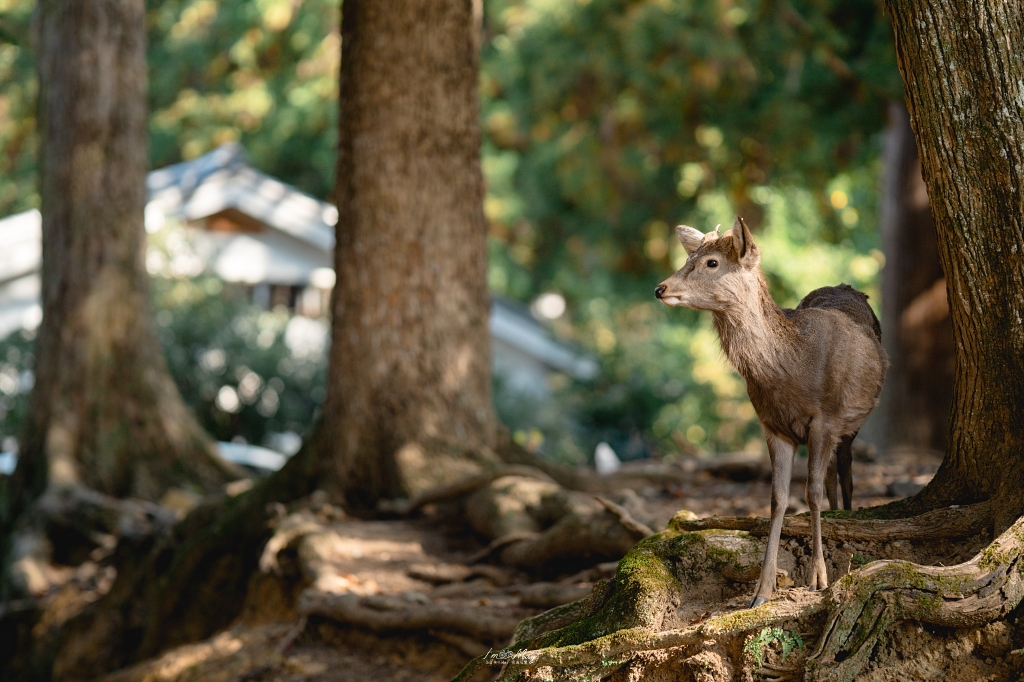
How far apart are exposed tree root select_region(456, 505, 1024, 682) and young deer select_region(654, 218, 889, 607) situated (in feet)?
0.54

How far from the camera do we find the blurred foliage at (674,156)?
43.5ft

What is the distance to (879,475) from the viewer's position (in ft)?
23.8

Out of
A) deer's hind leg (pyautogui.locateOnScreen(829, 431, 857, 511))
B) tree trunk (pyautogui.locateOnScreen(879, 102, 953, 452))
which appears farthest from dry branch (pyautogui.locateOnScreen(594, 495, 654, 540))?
tree trunk (pyautogui.locateOnScreen(879, 102, 953, 452))

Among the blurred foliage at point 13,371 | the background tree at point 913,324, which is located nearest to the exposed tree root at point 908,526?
the background tree at point 913,324

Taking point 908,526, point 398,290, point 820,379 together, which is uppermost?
point 398,290

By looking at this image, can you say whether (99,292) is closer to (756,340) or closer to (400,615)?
(400,615)

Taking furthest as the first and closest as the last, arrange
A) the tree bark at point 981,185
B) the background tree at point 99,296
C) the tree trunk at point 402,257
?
the background tree at point 99,296
the tree trunk at point 402,257
the tree bark at point 981,185

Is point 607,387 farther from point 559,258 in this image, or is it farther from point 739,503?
point 559,258

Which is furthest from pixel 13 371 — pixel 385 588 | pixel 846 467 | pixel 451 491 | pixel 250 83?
pixel 846 467

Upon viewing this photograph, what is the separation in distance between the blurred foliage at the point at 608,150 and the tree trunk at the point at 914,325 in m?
1.47

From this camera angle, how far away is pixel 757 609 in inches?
132

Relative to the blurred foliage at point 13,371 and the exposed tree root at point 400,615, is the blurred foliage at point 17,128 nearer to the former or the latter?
the blurred foliage at point 13,371

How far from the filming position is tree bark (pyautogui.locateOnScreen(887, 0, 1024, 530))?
356 centimetres

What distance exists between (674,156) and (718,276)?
13.5 m
